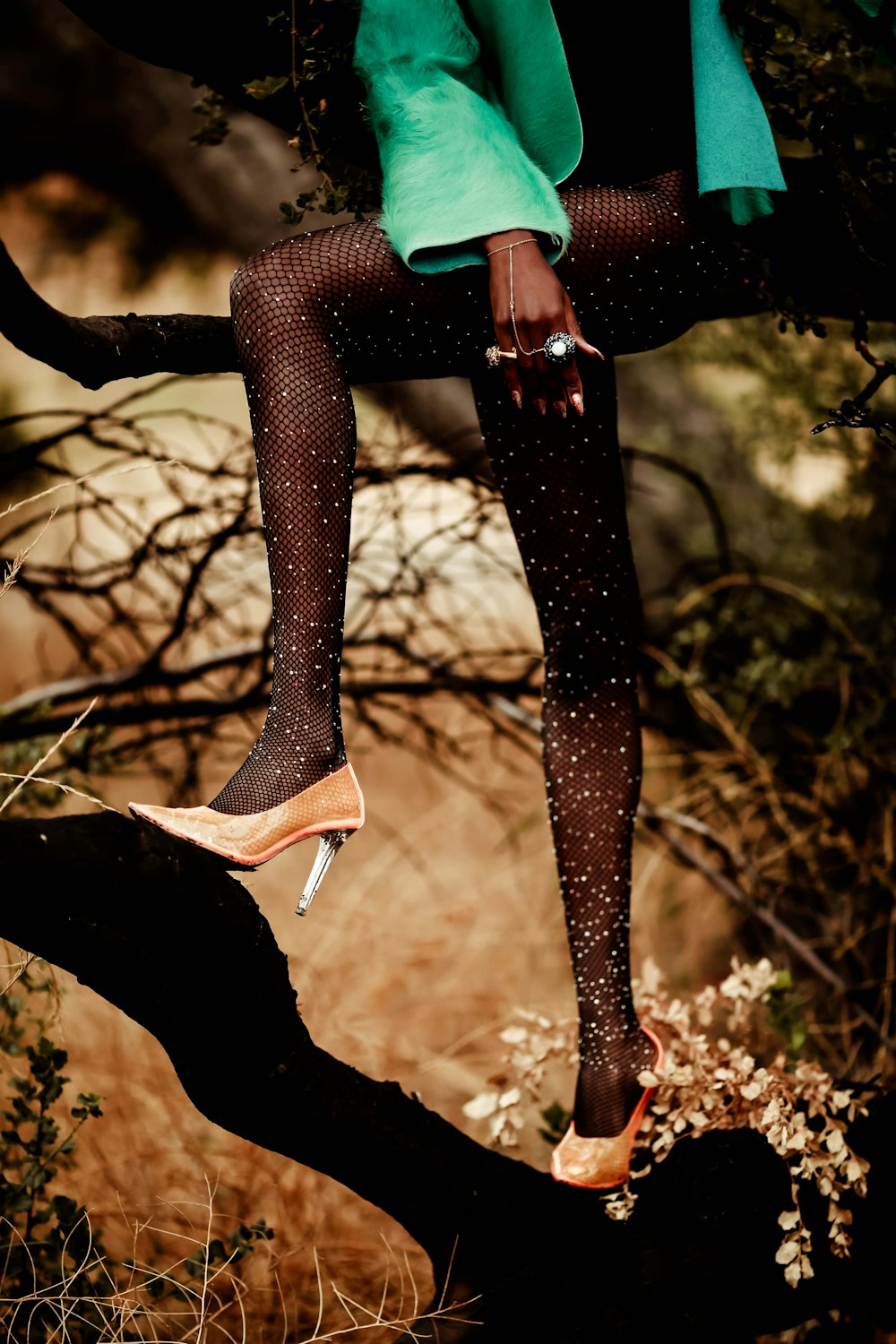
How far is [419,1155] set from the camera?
129 cm

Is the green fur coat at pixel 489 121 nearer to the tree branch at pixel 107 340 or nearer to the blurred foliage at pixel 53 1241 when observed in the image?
the tree branch at pixel 107 340

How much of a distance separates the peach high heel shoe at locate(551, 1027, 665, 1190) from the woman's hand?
0.87m

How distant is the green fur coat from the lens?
41.2 inches

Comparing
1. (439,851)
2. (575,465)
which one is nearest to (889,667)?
(439,851)

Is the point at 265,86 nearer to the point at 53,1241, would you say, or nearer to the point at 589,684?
the point at 589,684

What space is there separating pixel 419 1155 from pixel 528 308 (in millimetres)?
929

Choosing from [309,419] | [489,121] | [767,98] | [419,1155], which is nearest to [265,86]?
[489,121]

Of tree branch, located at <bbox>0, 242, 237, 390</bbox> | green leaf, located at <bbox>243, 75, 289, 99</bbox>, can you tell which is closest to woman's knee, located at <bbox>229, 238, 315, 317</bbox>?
tree branch, located at <bbox>0, 242, 237, 390</bbox>

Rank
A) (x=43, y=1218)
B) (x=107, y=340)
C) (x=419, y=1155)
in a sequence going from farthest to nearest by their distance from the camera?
1. (x=43, y=1218)
2. (x=419, y=1155)
3. (x=107, y=340)

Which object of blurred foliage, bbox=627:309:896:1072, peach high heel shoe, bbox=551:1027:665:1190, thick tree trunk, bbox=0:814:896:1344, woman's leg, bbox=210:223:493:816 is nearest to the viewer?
thick tree trunk, bbox=0:814:896:1344

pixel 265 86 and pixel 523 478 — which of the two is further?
pixel 523 478

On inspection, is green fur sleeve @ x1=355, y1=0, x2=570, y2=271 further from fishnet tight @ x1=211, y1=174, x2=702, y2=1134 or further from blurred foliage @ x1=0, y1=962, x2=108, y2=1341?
blurred foliage @ x1=0, y1=962, x2=108, y2=1341

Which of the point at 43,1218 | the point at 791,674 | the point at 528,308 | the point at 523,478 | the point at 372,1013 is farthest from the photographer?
the point at 791,674

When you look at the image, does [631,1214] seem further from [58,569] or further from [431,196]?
[58,569]
